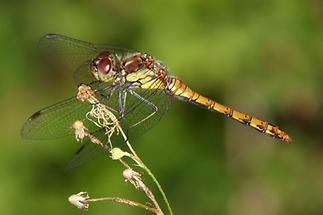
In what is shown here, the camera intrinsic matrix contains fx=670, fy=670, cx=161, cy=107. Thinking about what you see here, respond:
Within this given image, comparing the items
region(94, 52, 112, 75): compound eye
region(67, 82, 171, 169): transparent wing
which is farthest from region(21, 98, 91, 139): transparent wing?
region(94, 52, 112, 75): compound eye

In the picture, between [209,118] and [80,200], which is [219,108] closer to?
[209,118]

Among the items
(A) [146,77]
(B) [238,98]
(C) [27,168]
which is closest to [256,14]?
(B) [238,98]

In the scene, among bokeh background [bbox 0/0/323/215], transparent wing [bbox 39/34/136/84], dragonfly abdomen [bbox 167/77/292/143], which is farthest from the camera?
bokeh background [bbox 0/0/323/215]

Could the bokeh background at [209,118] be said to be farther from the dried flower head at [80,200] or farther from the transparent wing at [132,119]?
the dried flower head at [80,200]

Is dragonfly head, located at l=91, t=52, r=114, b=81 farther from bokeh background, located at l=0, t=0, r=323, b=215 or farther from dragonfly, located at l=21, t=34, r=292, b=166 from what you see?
bokeh background, located at l=0, t=0, r=323, b=215

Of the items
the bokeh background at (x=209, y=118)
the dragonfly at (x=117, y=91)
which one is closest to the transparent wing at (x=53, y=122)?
the dragonfly at (x=117, y=91)
